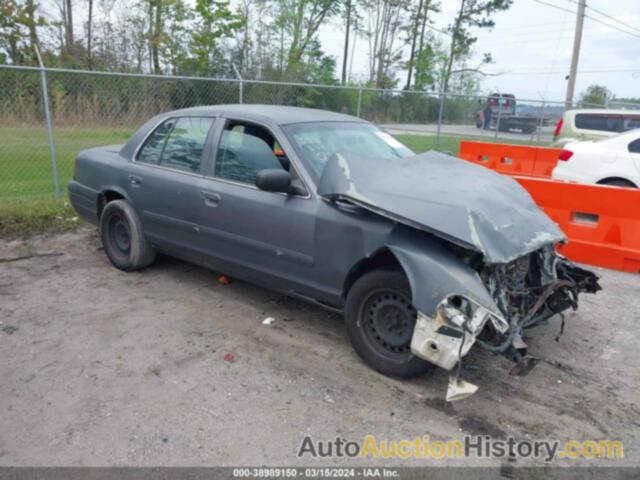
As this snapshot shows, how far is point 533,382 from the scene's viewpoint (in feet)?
11.1

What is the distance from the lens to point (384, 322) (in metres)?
3.32

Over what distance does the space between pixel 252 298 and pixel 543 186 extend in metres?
3.90

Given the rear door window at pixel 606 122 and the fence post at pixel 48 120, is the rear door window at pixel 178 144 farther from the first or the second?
the rear door window at pixel 606 122

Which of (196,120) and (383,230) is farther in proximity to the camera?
(196,120)

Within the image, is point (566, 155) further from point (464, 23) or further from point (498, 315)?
point (464, 23)

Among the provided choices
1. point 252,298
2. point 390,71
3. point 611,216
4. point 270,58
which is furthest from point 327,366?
point 390,71

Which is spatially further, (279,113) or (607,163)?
(607,163)

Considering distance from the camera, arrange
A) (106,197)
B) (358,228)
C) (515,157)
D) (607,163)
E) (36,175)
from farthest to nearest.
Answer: (515,157) → (36,175) → (607,163) → (106,197) → (358,228)

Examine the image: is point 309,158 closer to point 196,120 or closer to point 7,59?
point 196,120

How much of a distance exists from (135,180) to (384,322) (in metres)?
2.83

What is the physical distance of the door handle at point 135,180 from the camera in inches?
186

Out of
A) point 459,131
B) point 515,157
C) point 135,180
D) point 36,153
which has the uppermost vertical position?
point 459,131

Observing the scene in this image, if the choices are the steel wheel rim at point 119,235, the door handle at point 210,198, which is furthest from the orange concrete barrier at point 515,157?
the steel wheel rim at point 119,235

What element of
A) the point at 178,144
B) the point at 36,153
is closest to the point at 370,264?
the point at 178,144
